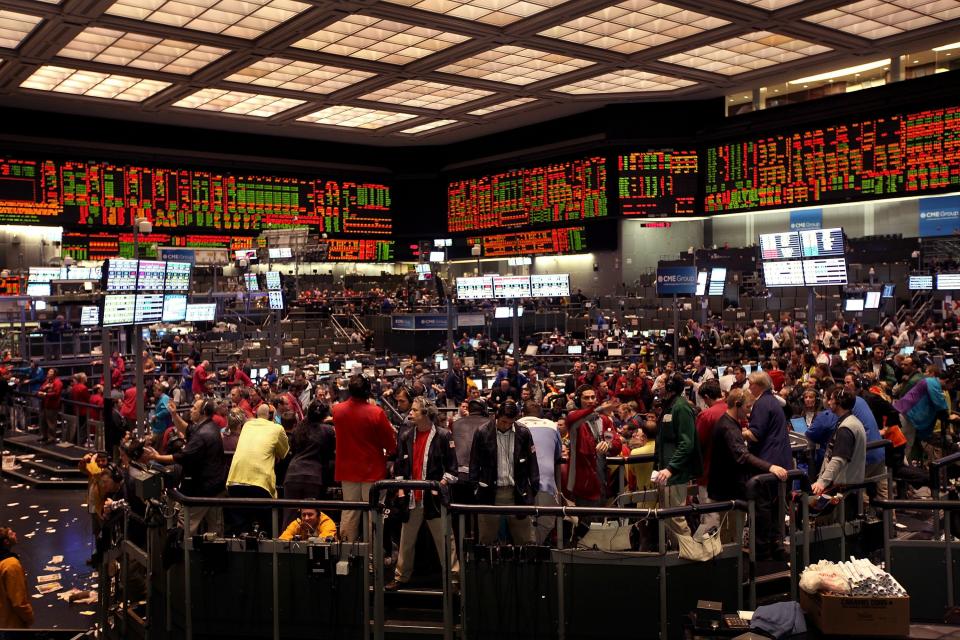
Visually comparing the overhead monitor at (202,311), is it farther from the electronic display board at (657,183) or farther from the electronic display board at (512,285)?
the electronic display board at (657,183)

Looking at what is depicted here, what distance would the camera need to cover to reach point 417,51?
22328 millimetres

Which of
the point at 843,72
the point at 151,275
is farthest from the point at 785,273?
the point at 843,72

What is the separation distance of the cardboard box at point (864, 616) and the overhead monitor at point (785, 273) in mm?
8728

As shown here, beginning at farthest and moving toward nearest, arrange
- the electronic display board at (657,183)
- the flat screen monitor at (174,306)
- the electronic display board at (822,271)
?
the electronic display board at (657,183) → the electronic display board at (822,271) → the flat screen monitor at (174,306)

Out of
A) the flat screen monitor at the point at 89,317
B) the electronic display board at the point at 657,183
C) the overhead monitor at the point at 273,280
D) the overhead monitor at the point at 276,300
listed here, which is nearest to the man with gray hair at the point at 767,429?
the overhead monitor at the point at 276,300

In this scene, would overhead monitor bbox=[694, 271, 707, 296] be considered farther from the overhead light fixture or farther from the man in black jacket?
the overhead light fixture

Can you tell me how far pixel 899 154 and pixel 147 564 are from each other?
2374 cm

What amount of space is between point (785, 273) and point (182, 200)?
80.5 ft

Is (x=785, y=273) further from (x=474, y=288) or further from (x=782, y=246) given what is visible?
(x=474, y=288)

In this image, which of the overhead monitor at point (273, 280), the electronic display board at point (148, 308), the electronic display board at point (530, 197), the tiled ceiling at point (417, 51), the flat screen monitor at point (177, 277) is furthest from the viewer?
the electronic display board at point (530, 197)

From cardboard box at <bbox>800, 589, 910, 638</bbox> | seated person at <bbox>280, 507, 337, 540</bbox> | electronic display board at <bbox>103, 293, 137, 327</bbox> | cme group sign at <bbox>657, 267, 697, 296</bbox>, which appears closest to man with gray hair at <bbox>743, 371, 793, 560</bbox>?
cardboard box at <bbox>800, 589, 910, 638</bbox>

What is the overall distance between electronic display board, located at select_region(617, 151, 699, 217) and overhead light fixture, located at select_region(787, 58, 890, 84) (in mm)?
4179

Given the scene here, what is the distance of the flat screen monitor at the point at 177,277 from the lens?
1177 centimetres

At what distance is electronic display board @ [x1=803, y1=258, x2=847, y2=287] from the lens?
12781 mm
